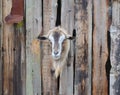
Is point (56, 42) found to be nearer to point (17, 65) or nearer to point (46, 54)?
point (46, 54)

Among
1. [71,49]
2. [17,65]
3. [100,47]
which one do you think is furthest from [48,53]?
[100,47]

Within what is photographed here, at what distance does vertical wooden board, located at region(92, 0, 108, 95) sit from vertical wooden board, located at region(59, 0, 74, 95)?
226 millimetres

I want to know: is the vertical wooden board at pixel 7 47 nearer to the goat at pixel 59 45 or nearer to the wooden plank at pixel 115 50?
the goat at pixel 59 45

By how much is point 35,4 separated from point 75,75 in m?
0.81

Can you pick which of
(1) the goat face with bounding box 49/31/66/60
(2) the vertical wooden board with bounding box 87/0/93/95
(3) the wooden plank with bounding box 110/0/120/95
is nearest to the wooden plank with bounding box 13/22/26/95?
(1) the goat face with bounding box 49/31/66/60

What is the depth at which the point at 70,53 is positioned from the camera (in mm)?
4148

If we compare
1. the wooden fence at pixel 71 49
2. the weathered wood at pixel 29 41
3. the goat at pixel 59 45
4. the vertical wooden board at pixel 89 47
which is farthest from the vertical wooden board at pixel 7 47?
the vertical wooden board at pixel 89 47

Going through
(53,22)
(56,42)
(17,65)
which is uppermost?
(53,22)

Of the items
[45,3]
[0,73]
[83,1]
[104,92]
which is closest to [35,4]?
[45,3]

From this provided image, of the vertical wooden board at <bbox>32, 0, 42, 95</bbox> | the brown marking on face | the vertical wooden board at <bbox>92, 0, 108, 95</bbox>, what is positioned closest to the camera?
the brown marking on face

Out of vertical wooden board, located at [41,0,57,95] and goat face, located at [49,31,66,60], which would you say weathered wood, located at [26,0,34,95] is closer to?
vertical wooden board, located at [41,0,57,95]

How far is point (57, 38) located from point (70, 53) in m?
0.24

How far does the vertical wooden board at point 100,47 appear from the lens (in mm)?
4078

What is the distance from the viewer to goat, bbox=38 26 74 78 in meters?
3.97
